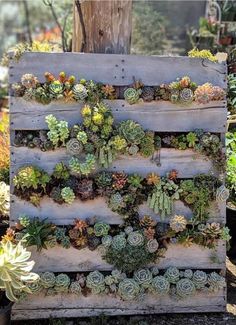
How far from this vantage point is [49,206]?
364 centimetres

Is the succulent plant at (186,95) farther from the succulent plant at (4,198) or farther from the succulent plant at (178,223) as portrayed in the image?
the succulent plant at (4,198)

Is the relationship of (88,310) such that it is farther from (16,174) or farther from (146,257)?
(16,174)

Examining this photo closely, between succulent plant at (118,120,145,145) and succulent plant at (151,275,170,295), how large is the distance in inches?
36.2

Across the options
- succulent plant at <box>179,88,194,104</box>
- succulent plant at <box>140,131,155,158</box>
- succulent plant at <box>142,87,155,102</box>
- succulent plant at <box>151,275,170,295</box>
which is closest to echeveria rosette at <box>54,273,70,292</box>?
succulent plant at <box>151,275,170,295</box>

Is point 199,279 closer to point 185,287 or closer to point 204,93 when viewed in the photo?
point 185,287

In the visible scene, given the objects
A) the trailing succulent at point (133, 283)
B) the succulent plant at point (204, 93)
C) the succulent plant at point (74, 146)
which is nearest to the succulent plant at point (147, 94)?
the succulent plant at point (204, 93)

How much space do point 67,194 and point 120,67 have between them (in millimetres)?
916

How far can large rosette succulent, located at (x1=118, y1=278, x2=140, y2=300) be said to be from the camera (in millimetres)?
3604

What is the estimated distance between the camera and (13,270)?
10.4 ft

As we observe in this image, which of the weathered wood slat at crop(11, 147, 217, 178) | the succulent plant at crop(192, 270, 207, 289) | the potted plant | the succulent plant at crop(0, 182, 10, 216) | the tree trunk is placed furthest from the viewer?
the succulent plant at crop(0, 182, 10, 216)

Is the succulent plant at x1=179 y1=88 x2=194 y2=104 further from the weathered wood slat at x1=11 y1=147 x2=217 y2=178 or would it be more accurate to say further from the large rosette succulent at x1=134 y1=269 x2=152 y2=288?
the large rosette succulent at x1=134 y1=269 x2=152 y2=288

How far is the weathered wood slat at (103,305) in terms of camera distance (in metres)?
3.68

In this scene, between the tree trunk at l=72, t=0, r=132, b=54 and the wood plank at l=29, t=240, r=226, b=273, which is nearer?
the wood plank at l=29, t=240, r=226, b=273

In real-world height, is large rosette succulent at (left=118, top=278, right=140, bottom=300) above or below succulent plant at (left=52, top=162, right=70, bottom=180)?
below
